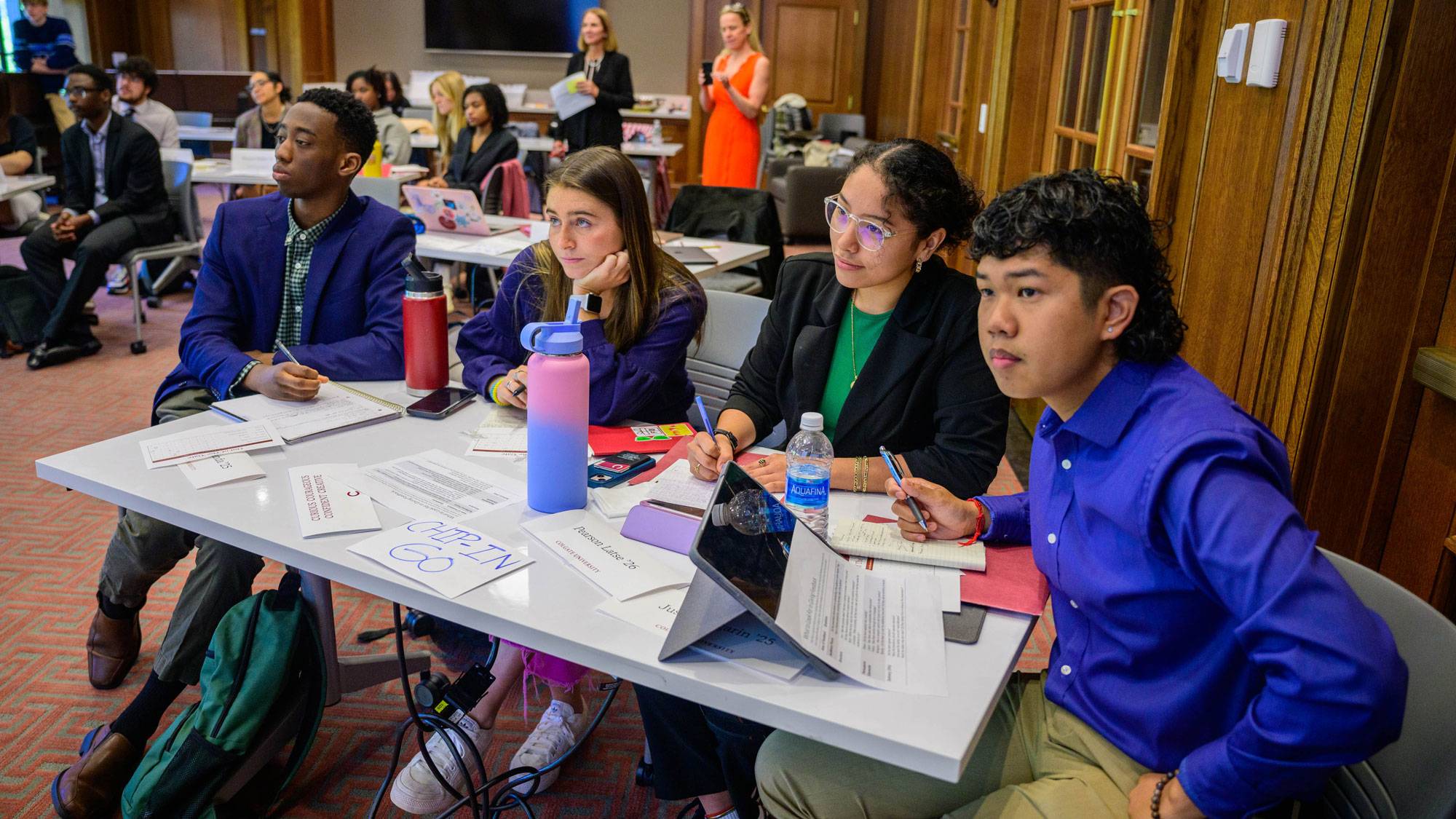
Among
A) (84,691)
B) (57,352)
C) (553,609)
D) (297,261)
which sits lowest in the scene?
(84,691)

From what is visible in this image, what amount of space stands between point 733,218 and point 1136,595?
10.5 feet

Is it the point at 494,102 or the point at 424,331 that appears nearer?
the point at 424,331

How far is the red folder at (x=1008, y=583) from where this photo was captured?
4.34 feet

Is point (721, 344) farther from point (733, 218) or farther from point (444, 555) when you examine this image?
point (733, 218)

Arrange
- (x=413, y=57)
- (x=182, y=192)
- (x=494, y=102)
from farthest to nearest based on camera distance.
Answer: (x=413, y=57)
(x=494, y=102)
(x=182, y=192)

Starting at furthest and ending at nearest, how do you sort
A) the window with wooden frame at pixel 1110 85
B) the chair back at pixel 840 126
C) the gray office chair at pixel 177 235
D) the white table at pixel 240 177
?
1. the chair back at pixel 840 126
2. the white table at pixel 240 177
3. the gray office chair at pixel 177 235
4. the window with wooden frame at pixel 1110 85

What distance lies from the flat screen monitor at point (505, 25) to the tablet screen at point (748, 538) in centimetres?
1017

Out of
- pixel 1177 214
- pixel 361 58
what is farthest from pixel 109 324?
pixel 361 58

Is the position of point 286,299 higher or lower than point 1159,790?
higher

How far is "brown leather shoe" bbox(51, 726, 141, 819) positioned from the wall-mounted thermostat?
252 centimetres

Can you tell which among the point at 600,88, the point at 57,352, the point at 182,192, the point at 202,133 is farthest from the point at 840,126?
the point at 57,352

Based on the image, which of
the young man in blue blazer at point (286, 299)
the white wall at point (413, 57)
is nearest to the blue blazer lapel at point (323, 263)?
the young man in blue blazer at point (286, 299)

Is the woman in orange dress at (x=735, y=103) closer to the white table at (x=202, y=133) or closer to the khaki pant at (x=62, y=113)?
the white table at (x=202, y=133)

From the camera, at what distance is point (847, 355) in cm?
193
